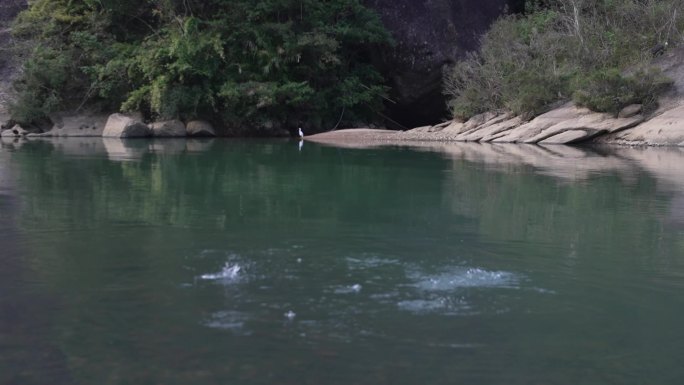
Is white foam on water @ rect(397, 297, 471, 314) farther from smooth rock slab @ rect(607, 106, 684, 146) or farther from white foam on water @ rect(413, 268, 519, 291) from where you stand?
smooth rock slab @ rect(607, 106, 684, 146)

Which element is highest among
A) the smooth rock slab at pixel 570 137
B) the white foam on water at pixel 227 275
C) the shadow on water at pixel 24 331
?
the smooth rock slab at pixel 570 137

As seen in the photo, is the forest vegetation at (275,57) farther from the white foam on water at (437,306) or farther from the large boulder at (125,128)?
the white foam on water at (437,306)

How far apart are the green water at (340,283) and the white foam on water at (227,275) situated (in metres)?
0.03

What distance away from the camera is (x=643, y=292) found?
6.42m

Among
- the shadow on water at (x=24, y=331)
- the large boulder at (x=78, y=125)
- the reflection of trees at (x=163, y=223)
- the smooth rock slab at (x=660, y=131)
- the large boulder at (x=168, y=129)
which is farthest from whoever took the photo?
the large boulder at (x=78, y=125)

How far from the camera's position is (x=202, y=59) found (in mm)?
30203

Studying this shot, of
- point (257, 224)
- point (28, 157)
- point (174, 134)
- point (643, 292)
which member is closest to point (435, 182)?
point (257, 224)

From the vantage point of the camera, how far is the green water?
4750mm

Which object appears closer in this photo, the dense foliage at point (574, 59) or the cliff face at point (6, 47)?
the dense foliage at point (574, 59)

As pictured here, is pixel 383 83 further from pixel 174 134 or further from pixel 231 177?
pixel 231 177

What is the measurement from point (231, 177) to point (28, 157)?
262 inches

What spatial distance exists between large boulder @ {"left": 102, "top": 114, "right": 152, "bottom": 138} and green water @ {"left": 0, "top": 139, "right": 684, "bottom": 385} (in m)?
16.6

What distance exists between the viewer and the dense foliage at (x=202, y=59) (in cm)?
3025

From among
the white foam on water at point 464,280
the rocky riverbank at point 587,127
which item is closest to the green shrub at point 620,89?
the rocky riverbank at point 587,127
